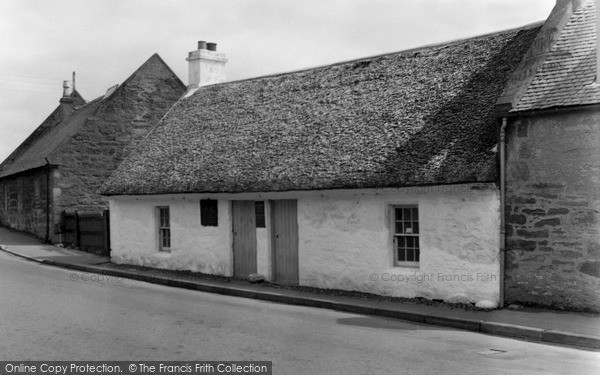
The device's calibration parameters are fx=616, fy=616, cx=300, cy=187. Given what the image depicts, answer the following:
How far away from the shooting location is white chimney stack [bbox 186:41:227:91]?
23141 millimetres

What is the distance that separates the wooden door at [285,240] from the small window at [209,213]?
195 centimetres

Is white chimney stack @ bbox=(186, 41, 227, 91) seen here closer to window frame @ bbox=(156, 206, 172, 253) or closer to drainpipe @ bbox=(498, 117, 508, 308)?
window frame @ bbox=(156, 206, 172, 253)

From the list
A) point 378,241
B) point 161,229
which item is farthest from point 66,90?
point 378,241

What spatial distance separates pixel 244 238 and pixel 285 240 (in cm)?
146

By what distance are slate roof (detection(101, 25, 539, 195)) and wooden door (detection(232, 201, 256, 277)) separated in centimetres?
83

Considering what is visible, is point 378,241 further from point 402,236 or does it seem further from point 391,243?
point 402,236

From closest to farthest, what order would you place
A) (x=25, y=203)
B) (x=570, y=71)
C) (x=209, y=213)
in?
(x=570, y=71) → (x=209, y=213) → (x=25, y=203)

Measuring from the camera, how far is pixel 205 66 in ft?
76.5

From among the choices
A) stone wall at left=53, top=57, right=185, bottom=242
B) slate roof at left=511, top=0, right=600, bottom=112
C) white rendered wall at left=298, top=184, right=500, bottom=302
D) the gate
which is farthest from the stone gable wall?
slate roof at left=511, top=0, right=600, bottom=112

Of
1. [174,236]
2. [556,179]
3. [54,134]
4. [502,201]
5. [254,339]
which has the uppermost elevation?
[54,134]

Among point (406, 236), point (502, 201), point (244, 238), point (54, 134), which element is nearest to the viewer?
point (502, 201)

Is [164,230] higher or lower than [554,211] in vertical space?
lower

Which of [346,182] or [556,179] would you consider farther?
[346,182]

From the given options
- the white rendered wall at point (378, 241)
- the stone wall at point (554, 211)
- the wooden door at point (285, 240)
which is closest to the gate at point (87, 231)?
the white rendered wall at point (378, 241)
